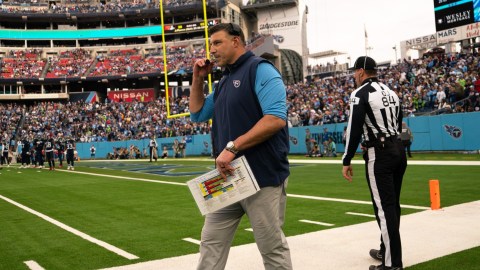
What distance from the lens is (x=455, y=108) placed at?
20.5 metres

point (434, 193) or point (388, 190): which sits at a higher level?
point (388, 190)

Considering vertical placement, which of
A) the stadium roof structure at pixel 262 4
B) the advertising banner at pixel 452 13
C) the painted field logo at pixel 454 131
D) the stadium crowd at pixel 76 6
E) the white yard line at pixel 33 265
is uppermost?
the stadium crowd at pixel 76 6

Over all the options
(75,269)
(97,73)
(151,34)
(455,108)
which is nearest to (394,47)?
(151,34)

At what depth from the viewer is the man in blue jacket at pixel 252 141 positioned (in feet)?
9.58

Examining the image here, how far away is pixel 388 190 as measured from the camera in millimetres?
4191

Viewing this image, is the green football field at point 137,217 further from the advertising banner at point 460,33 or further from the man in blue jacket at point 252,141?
the advertising banner at point 460,33

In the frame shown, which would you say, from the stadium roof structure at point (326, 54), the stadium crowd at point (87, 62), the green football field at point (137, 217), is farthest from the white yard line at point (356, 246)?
the stadium roof structure at point (326, 54)

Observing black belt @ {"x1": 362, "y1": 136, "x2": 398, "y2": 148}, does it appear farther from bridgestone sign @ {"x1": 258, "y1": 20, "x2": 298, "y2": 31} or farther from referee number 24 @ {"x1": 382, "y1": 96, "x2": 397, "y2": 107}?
bridgestone sign @ {"x1": 258, "y1": 20, "x2": 298, "y2": 31}

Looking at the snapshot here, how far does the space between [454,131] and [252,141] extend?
19.6 metres

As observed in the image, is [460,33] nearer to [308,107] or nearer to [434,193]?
[308,107]

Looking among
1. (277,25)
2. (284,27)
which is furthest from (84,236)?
(277,25)

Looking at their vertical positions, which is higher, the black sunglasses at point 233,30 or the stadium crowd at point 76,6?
the stadium crowd at point 76,6

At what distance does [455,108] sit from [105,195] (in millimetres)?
15983

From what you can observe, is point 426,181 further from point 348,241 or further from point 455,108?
point 455,108
